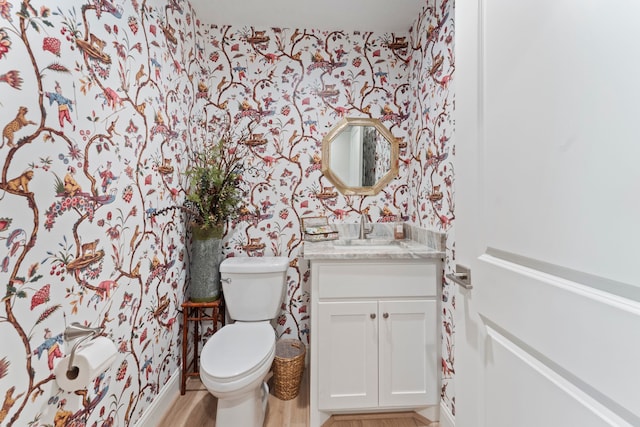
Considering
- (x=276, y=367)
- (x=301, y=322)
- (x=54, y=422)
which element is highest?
(x=54, y=422)

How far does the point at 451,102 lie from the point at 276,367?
1797mm

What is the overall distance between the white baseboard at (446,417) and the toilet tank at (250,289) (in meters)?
1.07

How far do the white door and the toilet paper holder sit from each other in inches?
46.7

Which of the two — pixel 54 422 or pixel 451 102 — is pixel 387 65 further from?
pixel 54 422

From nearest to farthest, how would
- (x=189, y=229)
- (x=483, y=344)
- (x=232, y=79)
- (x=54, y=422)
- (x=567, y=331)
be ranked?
(x=567, y=331) → (x=483, y=344) → (x=54, y=422) → (x=189, y=229) → (x=232, y=79)

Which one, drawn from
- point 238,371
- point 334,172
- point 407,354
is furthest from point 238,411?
point 334,172

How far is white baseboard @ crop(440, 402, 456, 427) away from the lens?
1422mm

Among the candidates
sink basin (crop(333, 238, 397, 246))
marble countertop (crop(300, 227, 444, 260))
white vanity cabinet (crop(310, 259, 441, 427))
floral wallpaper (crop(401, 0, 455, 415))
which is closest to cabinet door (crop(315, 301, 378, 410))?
white vanity cabinet (crop(310, 259, 441, 427))

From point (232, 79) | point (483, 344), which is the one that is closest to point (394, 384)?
point (483, 344)

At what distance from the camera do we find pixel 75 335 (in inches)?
36.5

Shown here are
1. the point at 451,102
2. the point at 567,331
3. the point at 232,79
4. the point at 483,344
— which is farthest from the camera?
the point at 232,79

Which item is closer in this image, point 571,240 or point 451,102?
point 571,240

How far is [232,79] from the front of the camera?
2.04m

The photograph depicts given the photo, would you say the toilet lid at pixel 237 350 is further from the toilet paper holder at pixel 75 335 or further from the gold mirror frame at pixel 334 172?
the gold mirror frame at pixel 334 172
